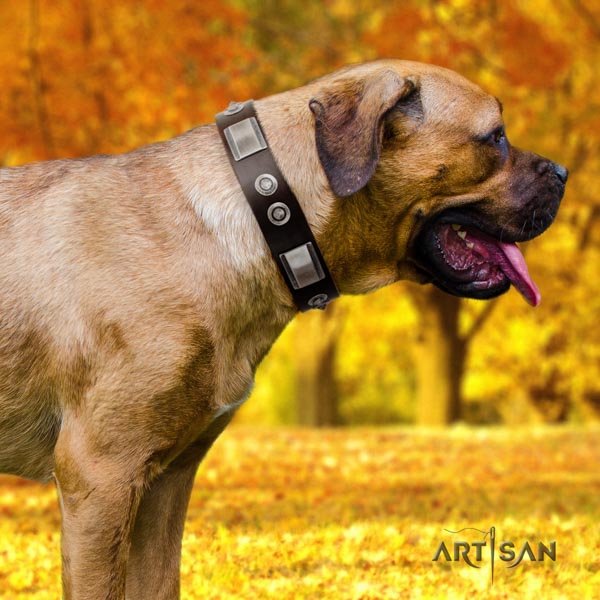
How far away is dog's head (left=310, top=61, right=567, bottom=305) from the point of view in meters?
3.69

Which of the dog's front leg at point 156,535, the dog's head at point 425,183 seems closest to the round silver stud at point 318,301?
the dog's head at point 425,183

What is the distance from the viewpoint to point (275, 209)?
367cm

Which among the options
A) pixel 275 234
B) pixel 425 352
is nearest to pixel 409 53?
pixel 425 352

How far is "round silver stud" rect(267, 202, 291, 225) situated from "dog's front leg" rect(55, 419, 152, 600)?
99cm

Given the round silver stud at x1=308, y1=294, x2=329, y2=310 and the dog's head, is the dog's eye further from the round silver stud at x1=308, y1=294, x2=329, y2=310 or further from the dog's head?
the round silver stud at x1=308, y1=294, x2=329, y2=310

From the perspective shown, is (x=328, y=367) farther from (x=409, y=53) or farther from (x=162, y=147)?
(x=162, y=147)

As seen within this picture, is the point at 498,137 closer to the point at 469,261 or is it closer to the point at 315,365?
the point at 469,261

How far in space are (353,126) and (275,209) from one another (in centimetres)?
42

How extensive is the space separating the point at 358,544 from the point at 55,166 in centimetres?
263

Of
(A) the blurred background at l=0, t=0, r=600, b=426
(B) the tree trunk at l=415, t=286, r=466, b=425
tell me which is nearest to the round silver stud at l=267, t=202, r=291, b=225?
(A) the blurred background at l=0, t=0, r=600, b=426

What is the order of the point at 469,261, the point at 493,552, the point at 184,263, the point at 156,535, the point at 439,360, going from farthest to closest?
1. the point at 439,360
2. the point at 493,552
3. the point at 469,261
4. the point at 156,535
5. the point at 184,263

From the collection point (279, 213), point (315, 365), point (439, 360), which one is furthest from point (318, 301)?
point (315, 365)

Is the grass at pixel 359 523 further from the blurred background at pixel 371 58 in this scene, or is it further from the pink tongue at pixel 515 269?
the blurred background at pixel 371 58

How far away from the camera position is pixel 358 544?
17.3 ft
